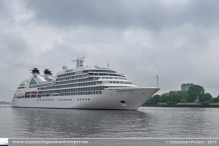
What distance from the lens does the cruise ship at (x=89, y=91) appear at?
2256 inches

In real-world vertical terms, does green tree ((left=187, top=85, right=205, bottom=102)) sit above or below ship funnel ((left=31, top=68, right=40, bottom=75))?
below

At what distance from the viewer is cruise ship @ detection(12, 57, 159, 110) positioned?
5731 centimetres

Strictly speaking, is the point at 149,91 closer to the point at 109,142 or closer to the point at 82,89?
the point at 82,89

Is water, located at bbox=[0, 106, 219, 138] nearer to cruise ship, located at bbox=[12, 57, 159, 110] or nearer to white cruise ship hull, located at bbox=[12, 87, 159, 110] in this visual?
white cruise ship hull, located at bbox=[12, 87, 159, 110]

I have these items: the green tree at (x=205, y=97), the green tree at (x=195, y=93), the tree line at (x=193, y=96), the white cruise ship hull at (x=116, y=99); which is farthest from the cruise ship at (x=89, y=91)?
the green tree at (x=205, y=97)

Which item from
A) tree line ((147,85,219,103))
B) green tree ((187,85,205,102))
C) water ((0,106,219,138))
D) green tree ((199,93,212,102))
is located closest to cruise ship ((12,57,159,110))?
water ((0,106,219,138))

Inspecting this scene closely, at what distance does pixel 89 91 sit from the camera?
207 ft

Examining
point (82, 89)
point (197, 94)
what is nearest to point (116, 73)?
point (82, 89)

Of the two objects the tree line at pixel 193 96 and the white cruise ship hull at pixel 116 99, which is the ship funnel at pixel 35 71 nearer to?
the white cruise ship hull at pixel 116 99

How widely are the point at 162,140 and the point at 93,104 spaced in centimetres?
4344

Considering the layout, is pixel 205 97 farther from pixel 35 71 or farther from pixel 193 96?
pixel 35 71

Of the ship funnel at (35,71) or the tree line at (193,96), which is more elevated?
the ship funnel at (35,71)

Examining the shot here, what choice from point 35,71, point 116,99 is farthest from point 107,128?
point 35,71

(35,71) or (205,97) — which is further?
(205,97)
